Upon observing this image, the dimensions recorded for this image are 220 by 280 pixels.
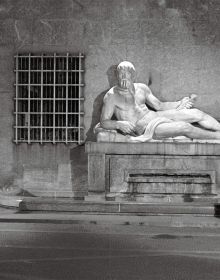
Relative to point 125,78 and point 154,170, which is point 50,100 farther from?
point 154,170

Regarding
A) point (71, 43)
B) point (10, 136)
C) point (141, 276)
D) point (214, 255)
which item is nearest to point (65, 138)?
point (10, 136)

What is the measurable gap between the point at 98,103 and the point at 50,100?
0.98 metres

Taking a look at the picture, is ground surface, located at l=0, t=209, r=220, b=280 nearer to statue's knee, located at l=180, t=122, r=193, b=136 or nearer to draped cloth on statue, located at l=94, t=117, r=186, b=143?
draped cloth on statue, located at l=94, t=117, r=186, b=143

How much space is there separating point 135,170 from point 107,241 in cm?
409

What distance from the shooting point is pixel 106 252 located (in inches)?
261

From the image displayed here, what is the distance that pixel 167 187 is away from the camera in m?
11.4

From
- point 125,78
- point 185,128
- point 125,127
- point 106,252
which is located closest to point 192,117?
point 185,128

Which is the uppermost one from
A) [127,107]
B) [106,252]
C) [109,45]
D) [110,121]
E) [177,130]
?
[109,45]

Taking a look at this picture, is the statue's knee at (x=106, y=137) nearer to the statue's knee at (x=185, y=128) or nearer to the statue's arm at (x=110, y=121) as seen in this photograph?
the statue's arm at (x=110, y=121)

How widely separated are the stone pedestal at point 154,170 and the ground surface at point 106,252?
249 cm

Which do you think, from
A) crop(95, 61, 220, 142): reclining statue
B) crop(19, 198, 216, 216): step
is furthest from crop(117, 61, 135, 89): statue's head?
crop(19, 198, 216, 216): step

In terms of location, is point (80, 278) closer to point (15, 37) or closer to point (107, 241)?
point (107, 241)

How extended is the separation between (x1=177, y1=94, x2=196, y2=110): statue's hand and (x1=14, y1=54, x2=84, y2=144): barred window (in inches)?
80.5

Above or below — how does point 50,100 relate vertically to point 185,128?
above
